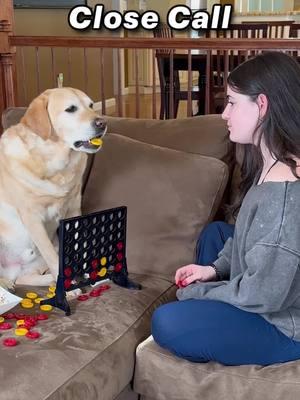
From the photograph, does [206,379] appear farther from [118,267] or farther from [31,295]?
[31,295]

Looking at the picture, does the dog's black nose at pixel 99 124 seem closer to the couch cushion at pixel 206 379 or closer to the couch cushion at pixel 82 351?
the couch cushion at pixel 82 351

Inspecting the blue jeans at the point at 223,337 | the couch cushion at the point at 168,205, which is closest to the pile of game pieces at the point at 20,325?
the blue jeans at the point at 223,337

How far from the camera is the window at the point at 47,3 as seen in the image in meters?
5.80

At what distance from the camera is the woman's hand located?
1.77 m

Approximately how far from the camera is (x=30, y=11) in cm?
597

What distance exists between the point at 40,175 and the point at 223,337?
857 millimetres

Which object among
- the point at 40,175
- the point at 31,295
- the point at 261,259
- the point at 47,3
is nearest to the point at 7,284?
the point at 31,295

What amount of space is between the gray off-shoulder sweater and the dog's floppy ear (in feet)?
2.47

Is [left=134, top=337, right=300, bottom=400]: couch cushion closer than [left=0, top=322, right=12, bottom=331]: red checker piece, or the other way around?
[left=134, top=337, right=300, bottom=400]: couch cushion

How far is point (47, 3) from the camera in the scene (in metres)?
6.14

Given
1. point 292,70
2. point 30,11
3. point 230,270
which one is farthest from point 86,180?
point 30,11

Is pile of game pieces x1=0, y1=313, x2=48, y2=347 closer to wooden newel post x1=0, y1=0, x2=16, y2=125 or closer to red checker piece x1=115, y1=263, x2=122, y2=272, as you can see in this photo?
red checker piece x1=115, y1=263, x2=122, y2=272

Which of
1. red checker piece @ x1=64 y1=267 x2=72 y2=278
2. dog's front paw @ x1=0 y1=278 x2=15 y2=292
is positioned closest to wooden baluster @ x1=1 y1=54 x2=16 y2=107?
dog's front paw @ x1=0 y1=278 x2=15 y2=292

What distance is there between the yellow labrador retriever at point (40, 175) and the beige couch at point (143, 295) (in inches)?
6.8
